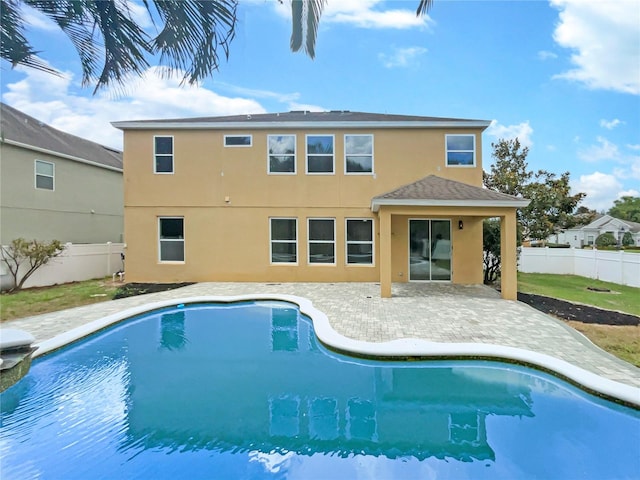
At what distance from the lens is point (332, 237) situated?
13.5 metres

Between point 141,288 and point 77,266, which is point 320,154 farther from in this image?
point 77,266

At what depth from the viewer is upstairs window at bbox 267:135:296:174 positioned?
537 inches

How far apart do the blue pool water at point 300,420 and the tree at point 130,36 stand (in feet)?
18.0

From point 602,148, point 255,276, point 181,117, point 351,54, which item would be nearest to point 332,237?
point 255,276

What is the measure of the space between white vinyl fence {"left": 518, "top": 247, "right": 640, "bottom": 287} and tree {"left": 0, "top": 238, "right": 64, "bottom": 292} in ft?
72.5

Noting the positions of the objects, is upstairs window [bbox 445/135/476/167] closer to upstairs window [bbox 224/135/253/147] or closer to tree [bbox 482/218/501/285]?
tree [bbox 482/218/501/285]

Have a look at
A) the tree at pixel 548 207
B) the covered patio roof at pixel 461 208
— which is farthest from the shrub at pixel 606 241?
the covered patio roof at pixel 461 208

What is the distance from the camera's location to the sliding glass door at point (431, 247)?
13.1m

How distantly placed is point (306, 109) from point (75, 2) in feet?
40.3

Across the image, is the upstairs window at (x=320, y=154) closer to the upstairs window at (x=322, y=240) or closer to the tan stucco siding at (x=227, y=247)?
the tan stucco siding at (x=227, y=247)

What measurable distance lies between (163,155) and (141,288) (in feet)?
18.5

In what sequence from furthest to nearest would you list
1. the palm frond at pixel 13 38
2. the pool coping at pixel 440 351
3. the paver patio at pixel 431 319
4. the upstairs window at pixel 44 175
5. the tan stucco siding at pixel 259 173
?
the upstairs window at pixel 44 175, the tan stucco siding at pixel 259 173, the paver patio at pixel 431 319, the palm frond at pixel 13 38, the pool coping at pixel 440 351

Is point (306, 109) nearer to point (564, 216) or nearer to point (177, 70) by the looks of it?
point (177, 70)

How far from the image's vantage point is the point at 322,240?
13578 millimetres
